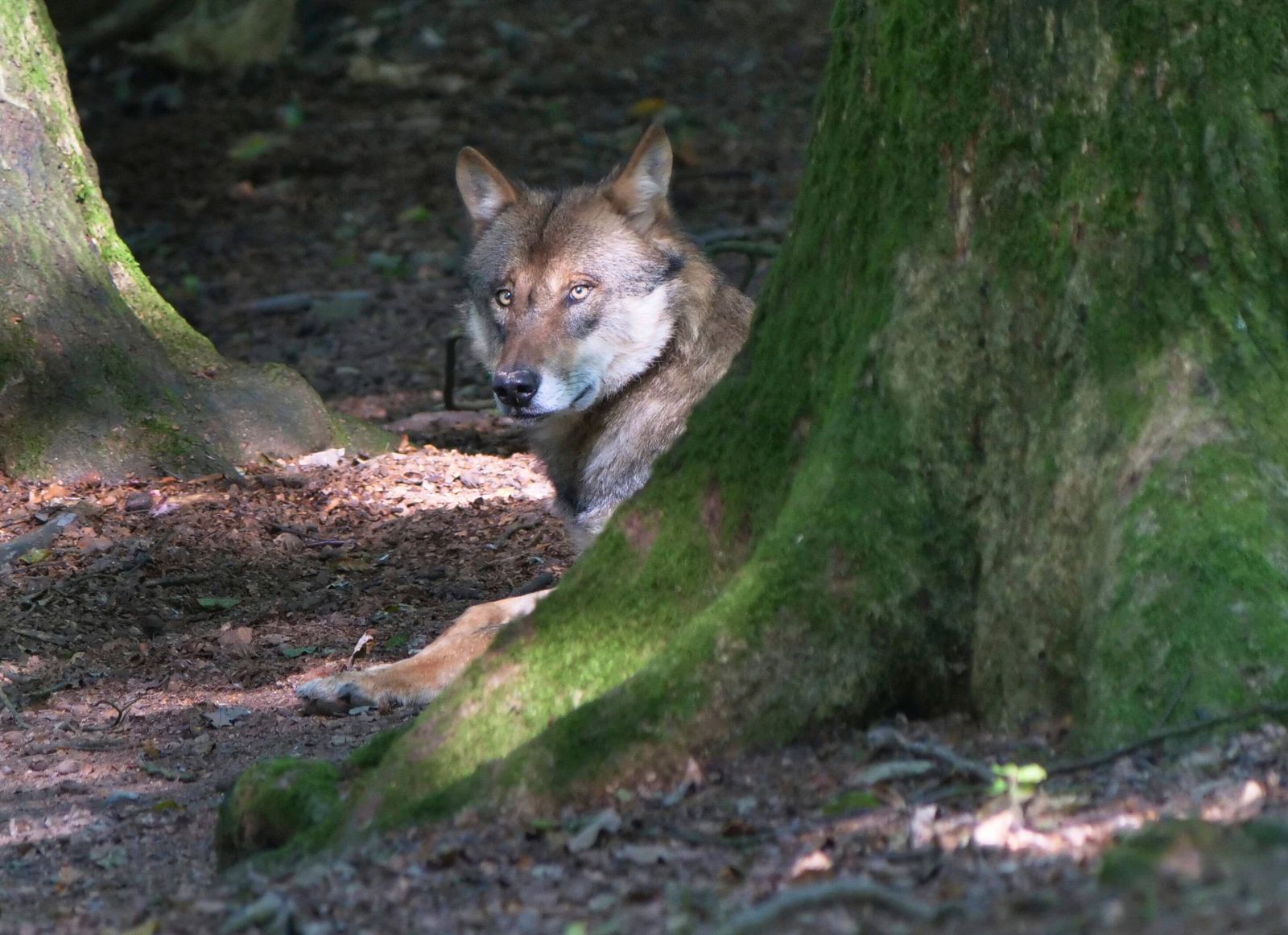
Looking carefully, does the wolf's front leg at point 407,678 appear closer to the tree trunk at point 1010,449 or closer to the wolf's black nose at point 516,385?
the wolf's black nose at point 516,385

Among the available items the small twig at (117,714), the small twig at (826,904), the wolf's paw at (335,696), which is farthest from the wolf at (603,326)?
the small twig at (826,904)

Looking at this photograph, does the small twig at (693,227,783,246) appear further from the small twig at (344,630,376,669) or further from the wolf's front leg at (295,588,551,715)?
the wolf's front leg at (295,588,551,715)

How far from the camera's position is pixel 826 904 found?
8.68 ft

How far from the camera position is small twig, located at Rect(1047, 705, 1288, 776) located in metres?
3.09

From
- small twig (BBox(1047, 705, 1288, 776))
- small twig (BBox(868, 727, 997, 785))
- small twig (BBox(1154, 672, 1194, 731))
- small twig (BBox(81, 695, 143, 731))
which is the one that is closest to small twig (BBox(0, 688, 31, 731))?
small twig (BBox(81, 695, 143, 731))

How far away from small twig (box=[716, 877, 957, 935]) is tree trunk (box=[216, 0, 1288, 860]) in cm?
81

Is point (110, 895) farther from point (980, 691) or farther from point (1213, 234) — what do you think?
point (1213, 234)

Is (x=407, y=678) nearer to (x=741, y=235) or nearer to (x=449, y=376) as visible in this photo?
(x=449, y=376)

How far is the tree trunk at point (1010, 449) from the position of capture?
3312 mm

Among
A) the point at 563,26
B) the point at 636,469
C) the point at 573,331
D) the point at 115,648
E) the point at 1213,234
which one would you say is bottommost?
the point at 115,648

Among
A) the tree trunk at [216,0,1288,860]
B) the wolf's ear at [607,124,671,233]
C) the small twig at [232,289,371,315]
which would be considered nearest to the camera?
the tree trunk at [216,0,1288,860]

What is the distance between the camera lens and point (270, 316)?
39.5 ft

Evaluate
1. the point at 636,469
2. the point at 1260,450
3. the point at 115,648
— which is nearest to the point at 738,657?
the point at 1260,450

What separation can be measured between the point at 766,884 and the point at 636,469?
11.7 ft
